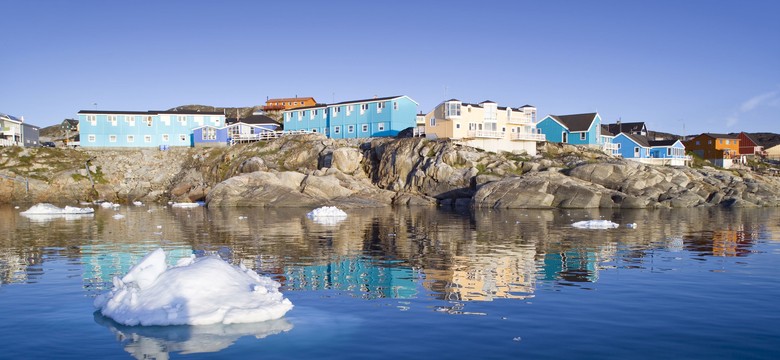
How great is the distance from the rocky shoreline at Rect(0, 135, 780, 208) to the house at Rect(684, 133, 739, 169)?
119 feet

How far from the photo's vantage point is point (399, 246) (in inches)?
1362

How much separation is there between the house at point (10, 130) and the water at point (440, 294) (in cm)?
7757

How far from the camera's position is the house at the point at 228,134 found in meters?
104

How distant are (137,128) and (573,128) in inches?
3021

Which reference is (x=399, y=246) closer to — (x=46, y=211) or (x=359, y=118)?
(x=46, y=211)

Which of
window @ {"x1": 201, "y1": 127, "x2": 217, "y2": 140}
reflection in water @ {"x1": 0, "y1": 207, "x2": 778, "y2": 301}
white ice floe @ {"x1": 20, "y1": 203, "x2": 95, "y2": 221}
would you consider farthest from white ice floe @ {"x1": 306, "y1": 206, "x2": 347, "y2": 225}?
window @ {"x1": 201, "y1": 127, "x2": 217, "y2": 140}

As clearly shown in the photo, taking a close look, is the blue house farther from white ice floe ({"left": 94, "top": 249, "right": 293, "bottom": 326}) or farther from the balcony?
white ice floe ({"left": 94, "top": 249, "right": 293, "bottom": 326})

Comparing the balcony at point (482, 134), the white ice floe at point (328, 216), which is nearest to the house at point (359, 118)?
the balcony at point (482, 134)

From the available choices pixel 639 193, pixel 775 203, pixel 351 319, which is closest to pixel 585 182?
pixel 639 193

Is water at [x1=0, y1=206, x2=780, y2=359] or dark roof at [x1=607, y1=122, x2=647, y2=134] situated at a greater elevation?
dark roof at [x1=607, y1=122, x2=647, y2=134]

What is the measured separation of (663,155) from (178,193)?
8577 cm

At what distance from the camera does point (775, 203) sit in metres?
77.8

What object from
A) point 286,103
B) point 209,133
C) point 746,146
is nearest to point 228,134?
point 209,133

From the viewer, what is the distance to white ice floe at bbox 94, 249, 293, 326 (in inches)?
629
